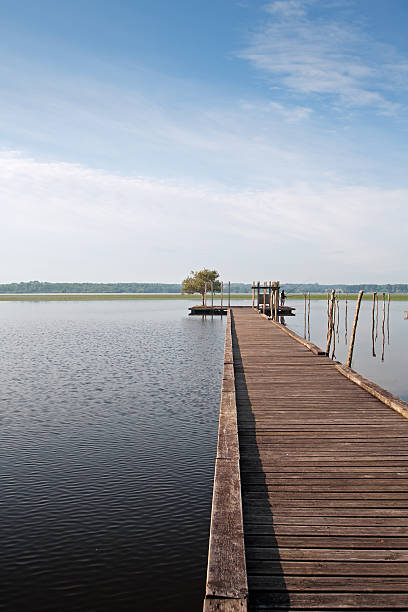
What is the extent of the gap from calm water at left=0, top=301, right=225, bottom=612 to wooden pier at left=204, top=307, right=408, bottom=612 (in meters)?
1.60

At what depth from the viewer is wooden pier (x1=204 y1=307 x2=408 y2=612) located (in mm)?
3717

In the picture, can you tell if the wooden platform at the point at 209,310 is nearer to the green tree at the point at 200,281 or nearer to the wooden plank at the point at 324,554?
the green tree at the point at 200,281

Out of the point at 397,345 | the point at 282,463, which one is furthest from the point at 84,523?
the point at 397,345

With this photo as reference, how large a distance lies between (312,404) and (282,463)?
353 cm

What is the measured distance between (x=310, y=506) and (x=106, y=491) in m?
4.90

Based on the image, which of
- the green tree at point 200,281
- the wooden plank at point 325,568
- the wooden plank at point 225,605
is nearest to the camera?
the wooden plank at point 225,605

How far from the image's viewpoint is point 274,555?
167 inches

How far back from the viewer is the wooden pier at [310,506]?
3717mm

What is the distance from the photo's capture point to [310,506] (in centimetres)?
520

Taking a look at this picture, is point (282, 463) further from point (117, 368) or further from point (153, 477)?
point (117, 368)

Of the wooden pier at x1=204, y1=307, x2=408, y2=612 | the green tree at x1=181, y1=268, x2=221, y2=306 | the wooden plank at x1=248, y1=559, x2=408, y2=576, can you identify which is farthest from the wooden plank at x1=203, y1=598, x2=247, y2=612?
the green tree at x1=181, y1=268, x2=221, y2=306

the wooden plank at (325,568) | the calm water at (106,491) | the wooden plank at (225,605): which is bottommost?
the calm water at (106,491)

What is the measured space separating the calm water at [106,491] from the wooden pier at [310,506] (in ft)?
5.24

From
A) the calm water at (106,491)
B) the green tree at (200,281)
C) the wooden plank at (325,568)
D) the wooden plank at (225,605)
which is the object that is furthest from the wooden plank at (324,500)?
the green tree at (200,281)
